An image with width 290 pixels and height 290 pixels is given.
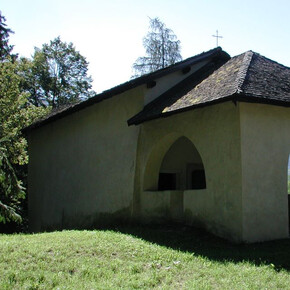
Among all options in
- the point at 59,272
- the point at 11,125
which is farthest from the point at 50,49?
the point at 59,272

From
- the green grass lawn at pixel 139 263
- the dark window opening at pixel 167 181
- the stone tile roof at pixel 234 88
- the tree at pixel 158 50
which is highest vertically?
the tree at pixel 158 50

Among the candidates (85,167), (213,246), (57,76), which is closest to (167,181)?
(85,167)

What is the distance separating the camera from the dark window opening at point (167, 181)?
515 inches

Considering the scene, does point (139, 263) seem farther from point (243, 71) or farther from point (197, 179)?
point (197, 179)

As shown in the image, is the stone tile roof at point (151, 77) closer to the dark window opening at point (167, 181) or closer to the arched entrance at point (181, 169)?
the arched entrance at point (181, 169)

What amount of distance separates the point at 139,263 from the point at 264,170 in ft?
12.8

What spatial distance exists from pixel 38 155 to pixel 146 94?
819cm

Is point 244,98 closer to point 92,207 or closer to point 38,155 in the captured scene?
point 92,207

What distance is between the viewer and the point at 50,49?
118 ft

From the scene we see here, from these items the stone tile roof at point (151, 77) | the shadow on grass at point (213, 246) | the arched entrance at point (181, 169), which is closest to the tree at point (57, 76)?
the stone tile roof at point (151, 77)

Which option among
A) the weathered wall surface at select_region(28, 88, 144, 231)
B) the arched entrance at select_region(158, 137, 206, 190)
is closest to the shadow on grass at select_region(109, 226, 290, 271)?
A: the weathered wall surface at select_region(28, 88, 144, 231)

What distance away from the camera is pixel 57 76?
35.7m

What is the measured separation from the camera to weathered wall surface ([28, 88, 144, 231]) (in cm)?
1226

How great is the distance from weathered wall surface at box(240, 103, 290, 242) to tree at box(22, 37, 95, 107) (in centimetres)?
2757
